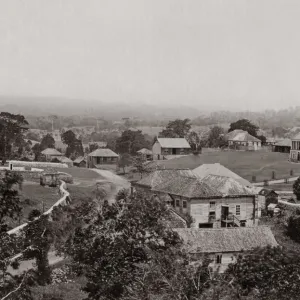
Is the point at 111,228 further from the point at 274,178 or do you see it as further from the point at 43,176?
the point at 274,178

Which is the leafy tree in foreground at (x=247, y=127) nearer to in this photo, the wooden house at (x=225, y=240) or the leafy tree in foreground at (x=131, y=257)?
the wooden house at (x=225, y=240)

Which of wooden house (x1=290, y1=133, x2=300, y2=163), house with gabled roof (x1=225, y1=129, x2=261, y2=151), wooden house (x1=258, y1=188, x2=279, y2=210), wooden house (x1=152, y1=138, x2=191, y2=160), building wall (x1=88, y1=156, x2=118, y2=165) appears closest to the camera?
wooden house (x1=258, y1=188, x2=279, y2=210)

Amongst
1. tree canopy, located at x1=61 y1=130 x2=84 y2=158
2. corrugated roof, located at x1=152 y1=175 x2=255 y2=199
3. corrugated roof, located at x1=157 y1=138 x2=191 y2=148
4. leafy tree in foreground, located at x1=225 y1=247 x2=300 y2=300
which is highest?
leafy tree in foreground, located at x1=225 y1=247 x2=300 y2=300

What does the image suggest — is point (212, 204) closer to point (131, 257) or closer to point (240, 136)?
point (131, 257)

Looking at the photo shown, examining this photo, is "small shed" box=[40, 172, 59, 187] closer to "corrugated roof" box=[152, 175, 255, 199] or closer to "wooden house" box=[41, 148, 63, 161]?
"corrugated roof" box=[152, 175, 255, 199]

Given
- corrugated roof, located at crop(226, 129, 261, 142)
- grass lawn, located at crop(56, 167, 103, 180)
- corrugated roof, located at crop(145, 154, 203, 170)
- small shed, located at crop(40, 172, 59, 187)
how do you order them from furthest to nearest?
corrugated roof, located at crop(226, 129, 261, 142)
corrugated roof, located at crop(145, 154, 203, 170)
grass lawn, located at crop(56, 167, 103, 180)
small shed, located at crop(40, 172, 59, 187)

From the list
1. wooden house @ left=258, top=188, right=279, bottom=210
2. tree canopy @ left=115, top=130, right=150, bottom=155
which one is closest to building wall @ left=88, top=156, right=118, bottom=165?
tree canopy @ left=115, top=130, right=150, bottom=155

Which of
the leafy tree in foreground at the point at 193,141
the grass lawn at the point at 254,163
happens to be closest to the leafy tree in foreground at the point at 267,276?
the grass lawn at the point at 254,163

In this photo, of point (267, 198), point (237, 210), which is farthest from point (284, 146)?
point (237, 210)
